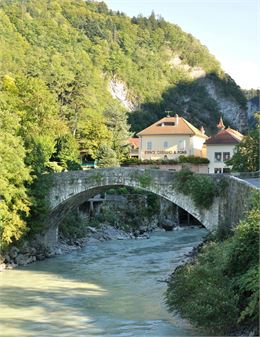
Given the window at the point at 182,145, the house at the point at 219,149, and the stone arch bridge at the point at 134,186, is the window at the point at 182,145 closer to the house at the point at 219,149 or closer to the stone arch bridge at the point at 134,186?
the house at the point at 219,149

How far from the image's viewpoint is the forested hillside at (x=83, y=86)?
2481 centimetres

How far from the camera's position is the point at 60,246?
28297 mm

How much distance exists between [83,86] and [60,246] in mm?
23857

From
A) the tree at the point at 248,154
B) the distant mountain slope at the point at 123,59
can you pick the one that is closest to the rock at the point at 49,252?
the tree at the point at 248,154

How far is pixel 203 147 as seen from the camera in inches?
2040

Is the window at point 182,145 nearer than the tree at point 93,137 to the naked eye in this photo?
No

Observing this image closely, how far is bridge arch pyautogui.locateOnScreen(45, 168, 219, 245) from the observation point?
72.2 feet

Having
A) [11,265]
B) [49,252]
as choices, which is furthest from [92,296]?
[49,252]

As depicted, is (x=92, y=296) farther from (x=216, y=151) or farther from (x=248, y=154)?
(x=216, y=151)

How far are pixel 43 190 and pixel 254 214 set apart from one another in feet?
49.8

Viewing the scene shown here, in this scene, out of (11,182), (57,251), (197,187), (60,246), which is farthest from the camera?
(60,246)

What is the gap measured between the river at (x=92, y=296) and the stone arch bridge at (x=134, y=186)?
7.97 ft

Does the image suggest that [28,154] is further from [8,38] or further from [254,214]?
[8,38]

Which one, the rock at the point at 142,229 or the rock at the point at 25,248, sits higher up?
the rock at the point at 25,248
